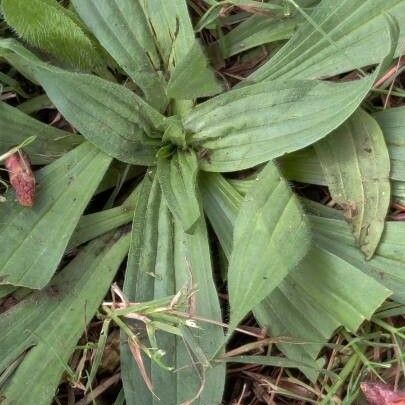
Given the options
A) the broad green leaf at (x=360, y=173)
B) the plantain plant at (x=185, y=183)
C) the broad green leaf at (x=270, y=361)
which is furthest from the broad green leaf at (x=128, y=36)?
the broad green leaf at (x=270, y=361)

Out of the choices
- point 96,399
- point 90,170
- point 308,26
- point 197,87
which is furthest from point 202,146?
point 96,399

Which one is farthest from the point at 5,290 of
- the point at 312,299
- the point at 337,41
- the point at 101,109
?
the point at 337,41

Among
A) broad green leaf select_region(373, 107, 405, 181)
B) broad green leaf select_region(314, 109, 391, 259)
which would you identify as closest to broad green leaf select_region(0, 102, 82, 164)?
broad green leaf select_region(314, 109, 391, 259)

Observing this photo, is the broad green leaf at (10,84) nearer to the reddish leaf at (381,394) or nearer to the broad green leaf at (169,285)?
the broad green leaf at (169,285)

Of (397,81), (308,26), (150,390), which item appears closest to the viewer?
(150,390)

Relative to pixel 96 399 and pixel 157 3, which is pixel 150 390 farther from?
pixel 157 3

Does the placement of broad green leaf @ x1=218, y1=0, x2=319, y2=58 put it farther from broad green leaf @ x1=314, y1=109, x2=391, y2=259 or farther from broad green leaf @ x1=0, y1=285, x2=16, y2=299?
broad green leaf @ x1=0, y1=285, x2=16, y2=299
